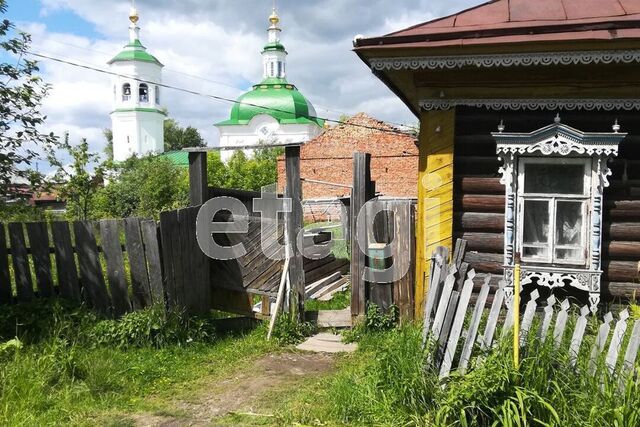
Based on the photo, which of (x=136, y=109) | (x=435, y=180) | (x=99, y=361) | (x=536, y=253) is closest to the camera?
(x=99, y=361)

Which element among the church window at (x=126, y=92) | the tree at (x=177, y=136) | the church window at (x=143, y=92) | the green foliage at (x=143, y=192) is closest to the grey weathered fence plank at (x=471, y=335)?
the green foliage at (x=143, y=192)

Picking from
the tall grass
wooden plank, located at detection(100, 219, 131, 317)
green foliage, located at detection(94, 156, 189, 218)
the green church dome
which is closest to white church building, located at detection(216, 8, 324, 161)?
the green church dome

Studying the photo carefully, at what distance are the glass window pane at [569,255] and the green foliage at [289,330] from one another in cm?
291

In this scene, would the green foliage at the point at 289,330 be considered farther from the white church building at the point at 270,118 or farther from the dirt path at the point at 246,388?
the white church building at the point at 270,118

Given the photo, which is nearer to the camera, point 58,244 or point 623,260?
point 623,260

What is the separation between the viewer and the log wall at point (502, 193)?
5.14 metres

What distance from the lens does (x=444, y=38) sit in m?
4.98

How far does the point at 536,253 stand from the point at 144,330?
420 cm

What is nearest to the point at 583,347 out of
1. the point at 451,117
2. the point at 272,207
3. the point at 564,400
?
the point at 564,400

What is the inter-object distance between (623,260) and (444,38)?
2.82 m

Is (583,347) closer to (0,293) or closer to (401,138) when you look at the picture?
(0,293)

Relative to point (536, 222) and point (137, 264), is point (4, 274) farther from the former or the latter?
point (536, 222)

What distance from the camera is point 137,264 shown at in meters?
5.95

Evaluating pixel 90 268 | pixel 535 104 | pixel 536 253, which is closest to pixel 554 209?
pixel 536 253
